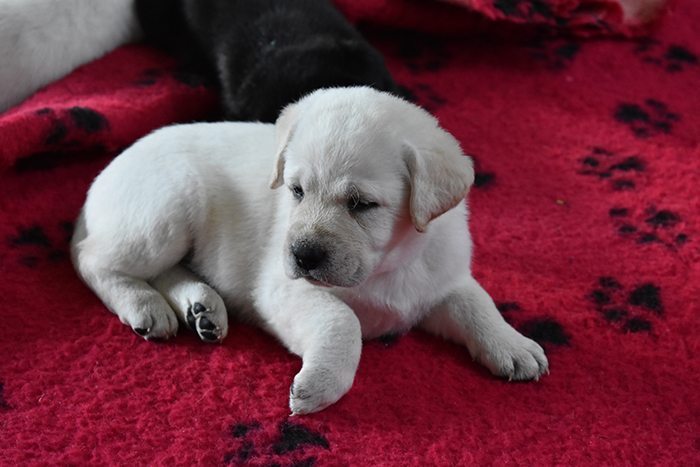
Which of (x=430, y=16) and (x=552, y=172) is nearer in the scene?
(x=552, y=172)

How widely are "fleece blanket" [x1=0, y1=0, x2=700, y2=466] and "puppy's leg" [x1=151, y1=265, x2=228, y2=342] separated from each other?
53 millimetres

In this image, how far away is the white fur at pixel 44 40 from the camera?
3068 millimetres

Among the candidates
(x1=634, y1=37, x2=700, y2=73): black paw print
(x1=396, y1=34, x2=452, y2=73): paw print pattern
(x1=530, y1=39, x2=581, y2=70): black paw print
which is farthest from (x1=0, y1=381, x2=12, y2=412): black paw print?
(x1=634, y1=37, x2=700, y2=73): black paw print

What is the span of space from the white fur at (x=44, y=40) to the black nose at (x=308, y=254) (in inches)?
67.3

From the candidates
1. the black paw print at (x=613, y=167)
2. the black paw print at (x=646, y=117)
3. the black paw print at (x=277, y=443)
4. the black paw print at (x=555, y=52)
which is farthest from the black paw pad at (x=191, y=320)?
the black paw print at (x=555, y=52)

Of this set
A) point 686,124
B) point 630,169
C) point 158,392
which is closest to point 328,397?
point 158,392

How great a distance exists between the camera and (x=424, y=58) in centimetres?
376

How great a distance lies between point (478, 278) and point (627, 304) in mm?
414

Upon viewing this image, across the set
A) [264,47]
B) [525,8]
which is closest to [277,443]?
[264,47]

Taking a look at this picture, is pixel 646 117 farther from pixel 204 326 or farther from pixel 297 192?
pixel 204 326

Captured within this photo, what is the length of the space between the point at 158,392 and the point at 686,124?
2358mm

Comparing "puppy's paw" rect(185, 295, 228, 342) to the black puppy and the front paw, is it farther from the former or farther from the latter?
the black puppy

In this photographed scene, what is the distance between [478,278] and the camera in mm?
2543

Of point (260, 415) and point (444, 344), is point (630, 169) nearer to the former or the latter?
point (444, 344)
